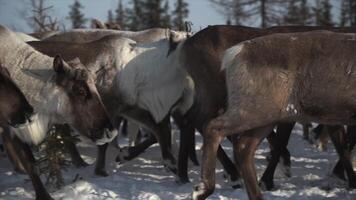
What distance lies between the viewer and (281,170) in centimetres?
732

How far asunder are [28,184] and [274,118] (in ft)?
10.6

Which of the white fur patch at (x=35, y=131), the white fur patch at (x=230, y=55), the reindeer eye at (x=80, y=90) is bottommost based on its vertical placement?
the white fur patch at (x=35, y=131)

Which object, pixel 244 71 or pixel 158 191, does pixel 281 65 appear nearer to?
pixel 244 71

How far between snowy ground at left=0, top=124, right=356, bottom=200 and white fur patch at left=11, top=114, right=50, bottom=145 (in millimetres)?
577

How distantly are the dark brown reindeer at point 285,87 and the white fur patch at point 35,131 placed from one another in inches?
81.8

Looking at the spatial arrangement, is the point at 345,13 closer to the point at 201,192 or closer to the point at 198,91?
the point at 198,91

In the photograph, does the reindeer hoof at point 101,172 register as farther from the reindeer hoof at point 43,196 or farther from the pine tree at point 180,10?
the pine tree at point 180,10

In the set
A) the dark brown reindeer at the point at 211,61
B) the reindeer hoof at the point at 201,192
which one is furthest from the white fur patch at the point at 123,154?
the reindeer hoof at the point at 201,192

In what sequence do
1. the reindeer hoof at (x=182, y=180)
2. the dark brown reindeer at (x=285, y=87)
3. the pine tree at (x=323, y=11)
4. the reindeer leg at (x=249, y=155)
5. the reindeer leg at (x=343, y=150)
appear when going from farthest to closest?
the pine tree at (x=323, y=11) → the reindeer hoof at (x=182, y=180) → the reindeer leg at (x=343, y=150) → the reindeer leg at (x=249, y=155) → the dark brown reindeer at (x=285, y=87)

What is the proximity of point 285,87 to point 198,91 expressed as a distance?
1707 mm

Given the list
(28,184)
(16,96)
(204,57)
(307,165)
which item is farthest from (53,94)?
(307,165)

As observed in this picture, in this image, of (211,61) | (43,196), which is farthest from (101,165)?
(211,61)

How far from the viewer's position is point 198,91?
21.3 ft

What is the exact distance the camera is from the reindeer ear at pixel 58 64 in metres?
5.85
